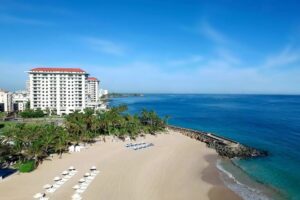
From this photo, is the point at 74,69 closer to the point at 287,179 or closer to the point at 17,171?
the point at 17,171

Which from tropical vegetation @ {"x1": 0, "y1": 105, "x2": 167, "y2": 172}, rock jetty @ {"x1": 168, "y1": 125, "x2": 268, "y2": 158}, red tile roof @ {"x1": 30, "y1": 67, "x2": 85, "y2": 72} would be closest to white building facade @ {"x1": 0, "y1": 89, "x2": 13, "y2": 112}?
red tile roof @ {"x1": 30, "y1": 67, "x2": 85, "y2": 72}

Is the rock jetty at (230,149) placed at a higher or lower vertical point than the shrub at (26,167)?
lower

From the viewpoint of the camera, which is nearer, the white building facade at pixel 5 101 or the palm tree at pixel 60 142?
the palm tree at pixel 60 142

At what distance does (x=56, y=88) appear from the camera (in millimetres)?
114375

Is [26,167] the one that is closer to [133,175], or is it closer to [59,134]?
[59,134]

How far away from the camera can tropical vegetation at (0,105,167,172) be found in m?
41.0

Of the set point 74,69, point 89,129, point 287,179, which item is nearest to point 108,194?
point 287,179

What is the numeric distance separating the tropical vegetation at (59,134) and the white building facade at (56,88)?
164 feet

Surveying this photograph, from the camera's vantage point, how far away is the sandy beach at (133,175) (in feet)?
103

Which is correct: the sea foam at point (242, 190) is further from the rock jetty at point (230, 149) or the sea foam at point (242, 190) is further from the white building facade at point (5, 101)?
the white building facade at point (5, 101)

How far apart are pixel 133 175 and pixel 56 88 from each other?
3405 inches

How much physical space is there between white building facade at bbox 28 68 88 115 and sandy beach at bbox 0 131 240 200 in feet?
214

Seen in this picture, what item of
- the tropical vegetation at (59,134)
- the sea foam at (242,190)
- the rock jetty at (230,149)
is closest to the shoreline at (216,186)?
the sea foam at (242,190)

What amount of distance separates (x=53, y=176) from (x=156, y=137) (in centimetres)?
3328
